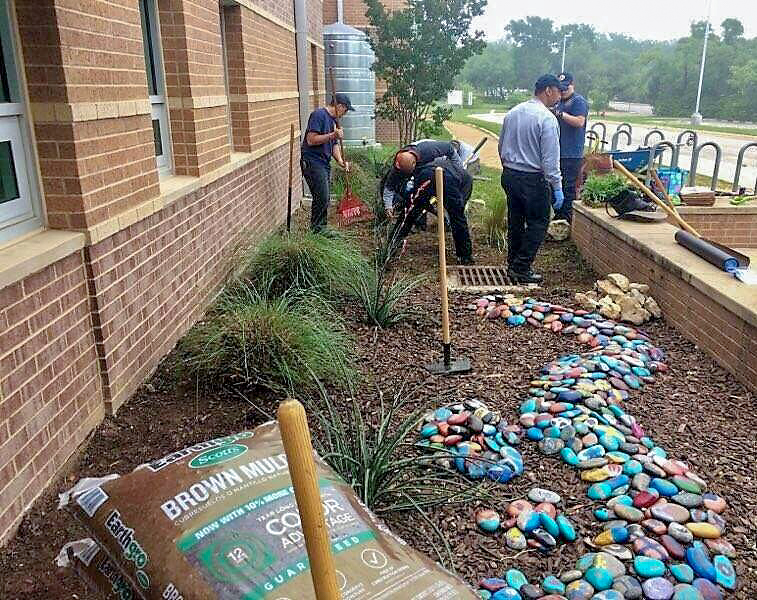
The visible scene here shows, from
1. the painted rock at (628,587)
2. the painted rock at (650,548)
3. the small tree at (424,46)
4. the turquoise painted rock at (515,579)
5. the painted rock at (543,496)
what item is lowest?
the turquoise painted rock at (515,579)

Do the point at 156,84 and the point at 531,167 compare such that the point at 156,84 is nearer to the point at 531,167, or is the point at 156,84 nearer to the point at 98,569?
the point at 531,167

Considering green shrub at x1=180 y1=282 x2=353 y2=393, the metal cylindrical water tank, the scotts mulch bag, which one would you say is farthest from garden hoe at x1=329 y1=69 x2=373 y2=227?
the metal cylindrical water tank

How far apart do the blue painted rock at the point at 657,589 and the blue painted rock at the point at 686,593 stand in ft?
0.06

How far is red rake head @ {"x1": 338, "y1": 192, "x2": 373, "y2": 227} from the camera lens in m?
9.05

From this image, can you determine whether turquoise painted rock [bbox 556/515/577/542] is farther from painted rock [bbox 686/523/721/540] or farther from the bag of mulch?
the bag of mulch

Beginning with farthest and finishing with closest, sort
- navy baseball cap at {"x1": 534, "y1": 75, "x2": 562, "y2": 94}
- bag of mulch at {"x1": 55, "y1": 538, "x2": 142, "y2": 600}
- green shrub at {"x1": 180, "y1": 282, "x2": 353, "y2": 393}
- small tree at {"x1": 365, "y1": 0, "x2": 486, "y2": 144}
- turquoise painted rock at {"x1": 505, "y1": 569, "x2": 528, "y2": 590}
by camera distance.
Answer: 1. small tree at {"x1": 365, "y1": 0, "x2": 486, "y2": 144}
2. navy baseball cap at {"x1": 534, "y1": 75, "x2": 562, "y2": 94}
3. green shrub at {"x1": 180, "y1": 282, "x2": 353, "y2": 393}
4. turquoise painted rock at {"x1": 505, "y1": 569, "x2": 528, "y2": 590}
5. bag of mulch at {"x1": 55, "y1": 538, "x2": 142, "y2": 600}

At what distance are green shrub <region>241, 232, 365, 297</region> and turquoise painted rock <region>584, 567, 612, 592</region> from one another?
3.16 m

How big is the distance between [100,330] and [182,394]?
0.67 metres

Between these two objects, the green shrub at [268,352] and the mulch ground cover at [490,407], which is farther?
the green shrub at [268,352]

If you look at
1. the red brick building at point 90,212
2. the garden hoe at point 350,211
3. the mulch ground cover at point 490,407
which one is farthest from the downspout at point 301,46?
the mulch ground cover at point 490,407

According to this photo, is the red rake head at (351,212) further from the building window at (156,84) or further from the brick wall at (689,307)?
the building window at (156,84)

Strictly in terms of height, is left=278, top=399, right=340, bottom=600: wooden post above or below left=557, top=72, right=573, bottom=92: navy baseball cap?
below

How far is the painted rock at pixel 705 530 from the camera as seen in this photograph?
2.83 meters

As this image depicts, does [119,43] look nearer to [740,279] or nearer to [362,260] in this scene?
[362,260]
